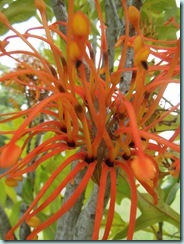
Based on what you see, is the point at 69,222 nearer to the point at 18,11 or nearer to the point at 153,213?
the point at 153,213

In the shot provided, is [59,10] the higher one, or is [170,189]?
[59,10]

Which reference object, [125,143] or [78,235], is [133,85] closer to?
[125,143]

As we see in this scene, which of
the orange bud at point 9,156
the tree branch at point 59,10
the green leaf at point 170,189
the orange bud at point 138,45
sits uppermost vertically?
the tree branch at point 59,10

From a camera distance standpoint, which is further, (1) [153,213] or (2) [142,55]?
(1) [153,213]

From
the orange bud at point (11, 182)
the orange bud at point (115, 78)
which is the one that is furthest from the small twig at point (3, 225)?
the orange bud at point (115, 78)

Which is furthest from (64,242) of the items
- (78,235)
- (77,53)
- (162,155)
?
(77,53)

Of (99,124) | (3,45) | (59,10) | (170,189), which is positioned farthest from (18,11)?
(170,189)

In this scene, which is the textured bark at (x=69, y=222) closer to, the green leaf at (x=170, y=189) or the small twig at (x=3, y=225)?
the small twig at (x=3, y=225)

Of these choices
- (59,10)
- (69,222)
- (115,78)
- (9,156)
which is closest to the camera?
(9,156)

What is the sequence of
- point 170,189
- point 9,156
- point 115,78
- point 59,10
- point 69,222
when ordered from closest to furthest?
point 9,156
point 115,78
point 59,10
point 69,222
point 170,189

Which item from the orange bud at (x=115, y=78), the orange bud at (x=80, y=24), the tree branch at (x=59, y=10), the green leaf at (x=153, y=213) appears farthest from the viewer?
the green leaf at (x=153, y=213)

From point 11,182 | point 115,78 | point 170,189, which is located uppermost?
point 115,78
